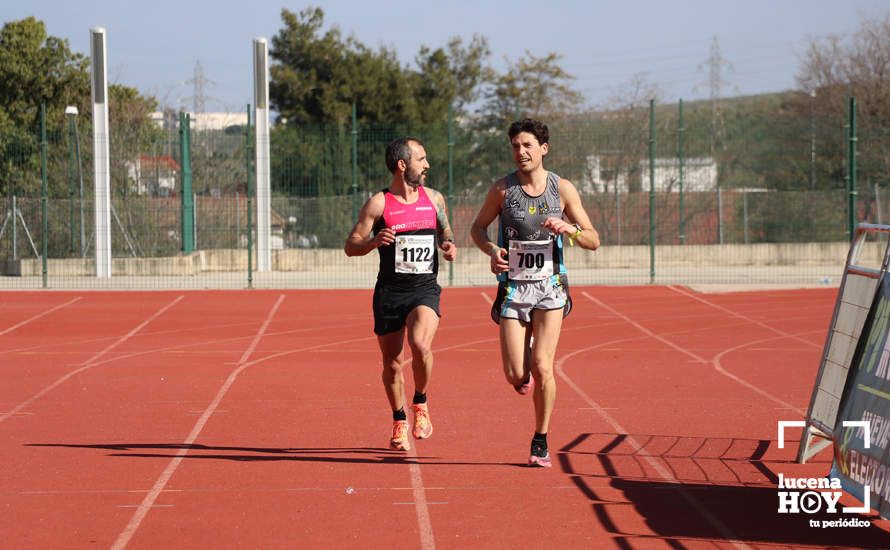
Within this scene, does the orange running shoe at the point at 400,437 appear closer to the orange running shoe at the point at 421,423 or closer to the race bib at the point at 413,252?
the orange running shoe at the point at 421,423

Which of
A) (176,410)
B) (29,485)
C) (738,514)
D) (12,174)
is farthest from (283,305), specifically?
(738,514)

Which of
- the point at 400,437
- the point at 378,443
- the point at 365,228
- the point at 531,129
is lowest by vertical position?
the point at 378,443

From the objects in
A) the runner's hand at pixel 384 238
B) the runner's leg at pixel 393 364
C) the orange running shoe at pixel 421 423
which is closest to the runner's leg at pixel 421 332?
the runner's leg at pixel 393 364

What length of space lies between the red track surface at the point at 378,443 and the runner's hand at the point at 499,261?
122 centimetres

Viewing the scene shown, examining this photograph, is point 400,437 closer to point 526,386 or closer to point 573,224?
point 526,386

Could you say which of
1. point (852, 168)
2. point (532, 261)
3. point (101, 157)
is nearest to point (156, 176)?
point (101, 157)

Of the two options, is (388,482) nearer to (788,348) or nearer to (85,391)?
(85,391)

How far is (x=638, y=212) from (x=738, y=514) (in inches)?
796

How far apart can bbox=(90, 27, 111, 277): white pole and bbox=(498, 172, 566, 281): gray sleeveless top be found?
1729 centimetres

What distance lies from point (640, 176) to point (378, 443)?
19934mm

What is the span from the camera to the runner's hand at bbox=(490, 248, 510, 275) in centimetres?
740

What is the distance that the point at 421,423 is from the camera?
25.9ft

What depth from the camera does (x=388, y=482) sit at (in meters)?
7.11

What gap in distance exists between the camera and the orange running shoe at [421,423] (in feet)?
25.8
